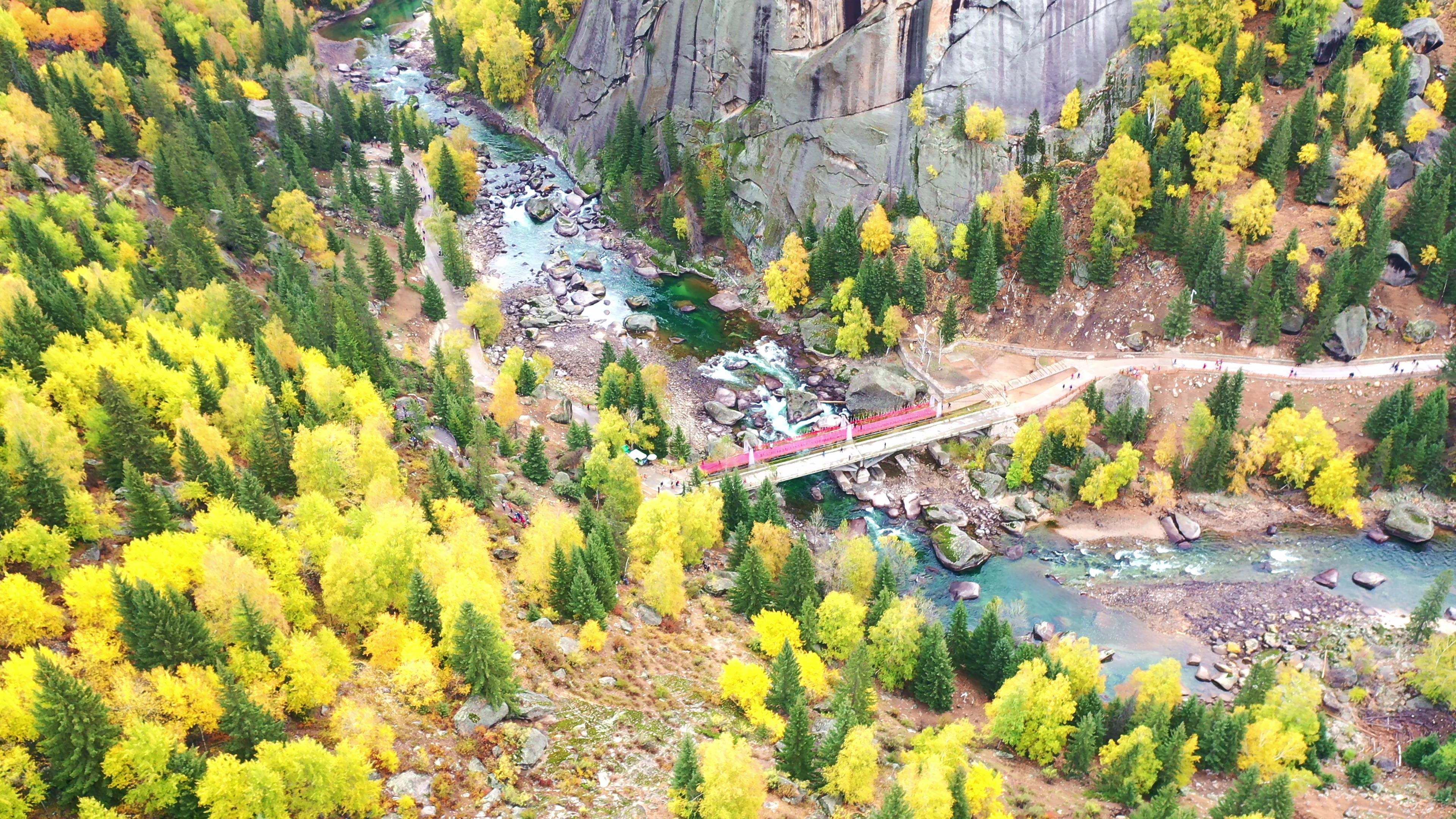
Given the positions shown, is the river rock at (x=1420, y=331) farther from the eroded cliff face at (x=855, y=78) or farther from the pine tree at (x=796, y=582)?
the pine tree at (x=796, y=582)

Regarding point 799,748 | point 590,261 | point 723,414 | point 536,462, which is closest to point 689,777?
point 799,748

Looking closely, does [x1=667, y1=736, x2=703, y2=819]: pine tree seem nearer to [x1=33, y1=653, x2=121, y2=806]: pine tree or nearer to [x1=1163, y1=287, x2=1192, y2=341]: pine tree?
[x1=33, y1=653, x2=121, y2=806]: pine tree

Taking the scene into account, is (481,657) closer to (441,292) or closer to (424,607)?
(424,607)

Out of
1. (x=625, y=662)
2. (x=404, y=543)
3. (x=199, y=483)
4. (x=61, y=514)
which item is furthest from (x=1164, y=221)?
(x=61, y=514)

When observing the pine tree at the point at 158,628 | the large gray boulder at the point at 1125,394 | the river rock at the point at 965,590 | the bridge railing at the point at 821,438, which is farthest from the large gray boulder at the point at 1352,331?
the pine tree at the point at 158,628

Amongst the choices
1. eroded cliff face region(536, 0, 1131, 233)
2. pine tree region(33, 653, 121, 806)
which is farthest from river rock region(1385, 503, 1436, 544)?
pine tree region(33, 653, 121, 806)
